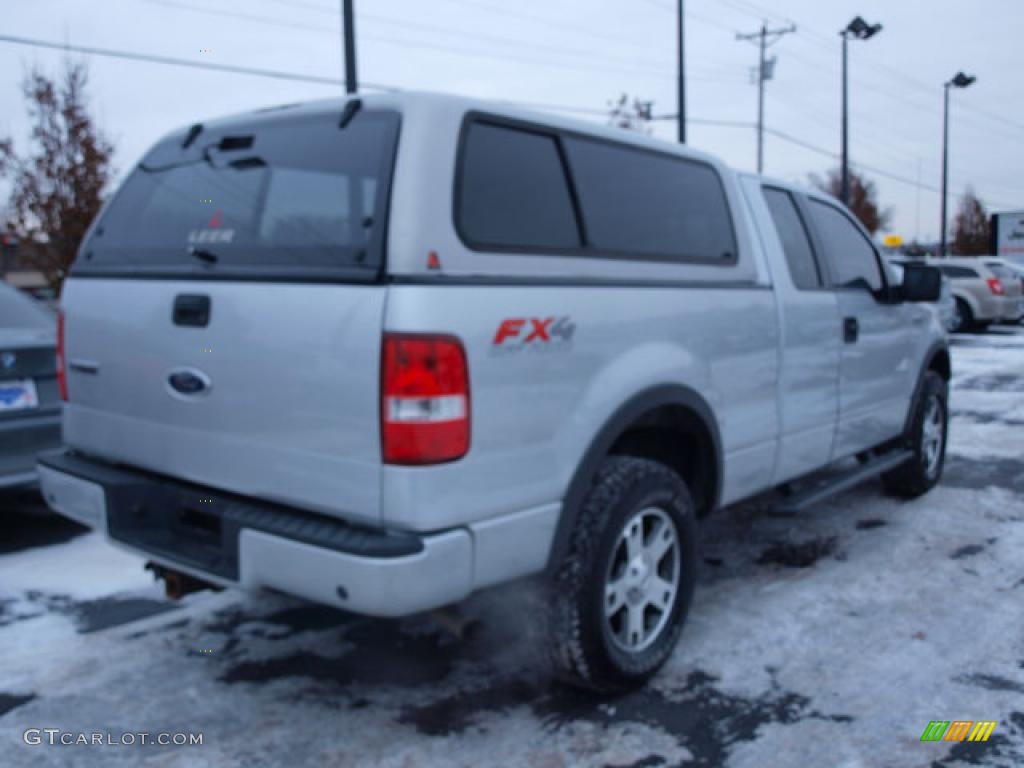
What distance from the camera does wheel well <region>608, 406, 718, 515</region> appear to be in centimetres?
355

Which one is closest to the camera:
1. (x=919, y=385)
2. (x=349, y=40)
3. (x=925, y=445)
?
(x=919, y=385)

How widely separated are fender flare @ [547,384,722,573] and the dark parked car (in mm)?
3147

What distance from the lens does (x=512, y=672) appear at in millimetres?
3508

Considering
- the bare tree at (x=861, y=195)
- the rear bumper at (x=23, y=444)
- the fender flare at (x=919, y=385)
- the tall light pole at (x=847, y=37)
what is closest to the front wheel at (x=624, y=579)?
the fender flare at (x=919, y=385)

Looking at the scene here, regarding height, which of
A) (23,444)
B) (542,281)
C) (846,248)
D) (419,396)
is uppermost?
(846,248)

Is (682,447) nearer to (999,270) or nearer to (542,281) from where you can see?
(542,281)

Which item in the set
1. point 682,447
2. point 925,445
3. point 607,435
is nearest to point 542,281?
point 607,435

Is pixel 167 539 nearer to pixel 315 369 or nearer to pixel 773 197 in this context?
pixel 315 369

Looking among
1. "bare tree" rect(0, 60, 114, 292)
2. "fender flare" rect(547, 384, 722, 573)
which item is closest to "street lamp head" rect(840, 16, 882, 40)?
"bare tree" rect(0, 60, 114, 292)

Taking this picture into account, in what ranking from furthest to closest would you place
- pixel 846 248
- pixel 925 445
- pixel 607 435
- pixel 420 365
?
pixel 925 445 < pixel 846 248 < pixel 607 435 < pixel 420 365

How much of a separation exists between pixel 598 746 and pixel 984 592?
234cm

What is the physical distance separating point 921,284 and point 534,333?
126 inches

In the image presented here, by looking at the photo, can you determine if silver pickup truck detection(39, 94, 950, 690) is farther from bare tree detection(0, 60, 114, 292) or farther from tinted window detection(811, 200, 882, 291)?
bare tree detection(0, 60, 114, 292)

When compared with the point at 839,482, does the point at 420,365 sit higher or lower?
higher
